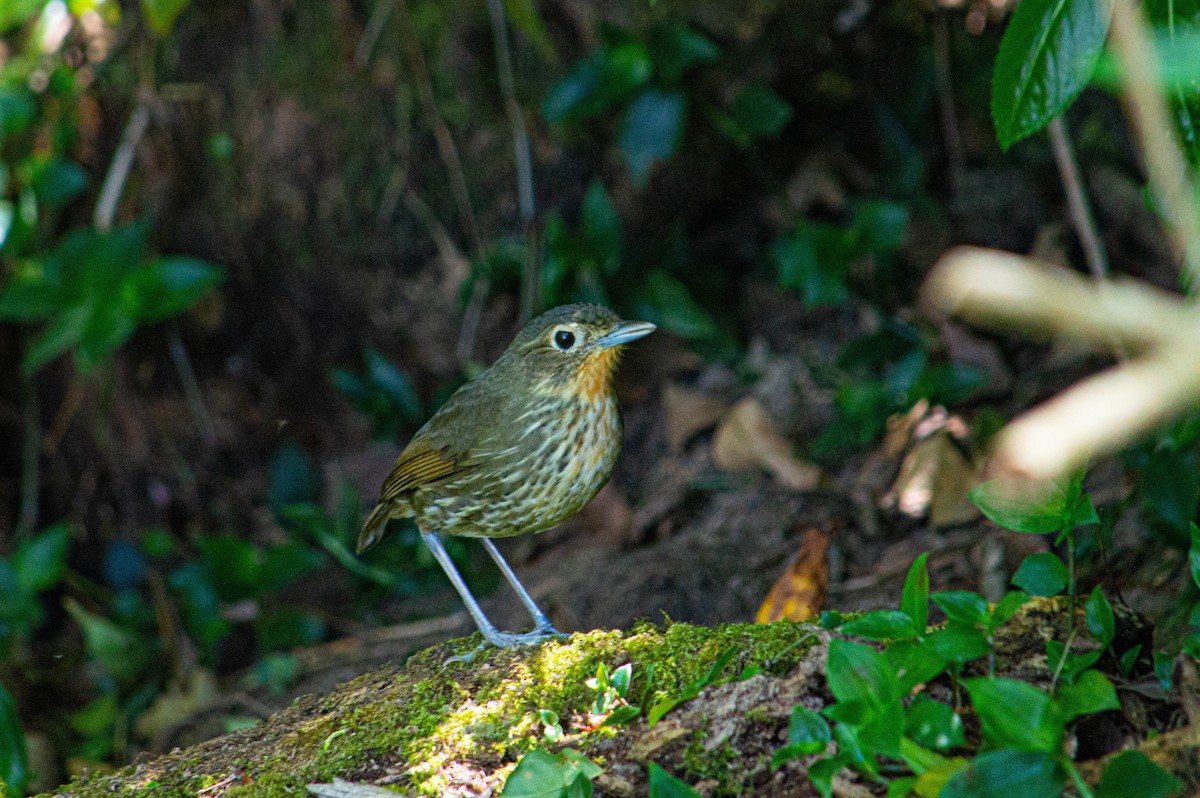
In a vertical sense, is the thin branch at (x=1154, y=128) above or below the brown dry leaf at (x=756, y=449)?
above

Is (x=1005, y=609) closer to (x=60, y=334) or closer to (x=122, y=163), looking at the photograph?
(x=60, y=334)

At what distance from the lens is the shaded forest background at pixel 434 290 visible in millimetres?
4965

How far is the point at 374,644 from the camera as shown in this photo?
5438mm

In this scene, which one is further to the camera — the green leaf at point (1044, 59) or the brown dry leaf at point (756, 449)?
the brown dry leaf at point (756, 449)

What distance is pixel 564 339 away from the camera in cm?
Result: 394

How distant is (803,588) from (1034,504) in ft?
3.83

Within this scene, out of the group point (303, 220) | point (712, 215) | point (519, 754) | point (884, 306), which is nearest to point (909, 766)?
point (519, 754)

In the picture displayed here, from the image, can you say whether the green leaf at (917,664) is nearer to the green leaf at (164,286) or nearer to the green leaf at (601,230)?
the green leaf at (601,230)

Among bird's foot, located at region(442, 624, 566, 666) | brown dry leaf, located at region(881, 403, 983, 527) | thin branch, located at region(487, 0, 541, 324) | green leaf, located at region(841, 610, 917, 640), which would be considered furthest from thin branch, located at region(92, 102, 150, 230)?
green leaf, located at region(841, 610, 917, 640)

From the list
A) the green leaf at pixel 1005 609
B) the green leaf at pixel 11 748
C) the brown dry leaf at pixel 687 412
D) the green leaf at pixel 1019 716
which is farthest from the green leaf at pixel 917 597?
the brown dry leaf at pixel 687 412

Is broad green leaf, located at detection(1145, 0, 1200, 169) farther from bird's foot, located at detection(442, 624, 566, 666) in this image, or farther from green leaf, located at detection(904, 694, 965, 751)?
bird's foot, located at detection(442, 624, 566, 666)

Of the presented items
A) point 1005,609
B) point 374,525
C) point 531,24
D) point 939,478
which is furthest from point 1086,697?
point 531,24

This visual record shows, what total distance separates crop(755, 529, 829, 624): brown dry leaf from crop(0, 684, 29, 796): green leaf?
2.48 m

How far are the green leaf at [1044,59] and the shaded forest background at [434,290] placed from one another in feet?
7.30
